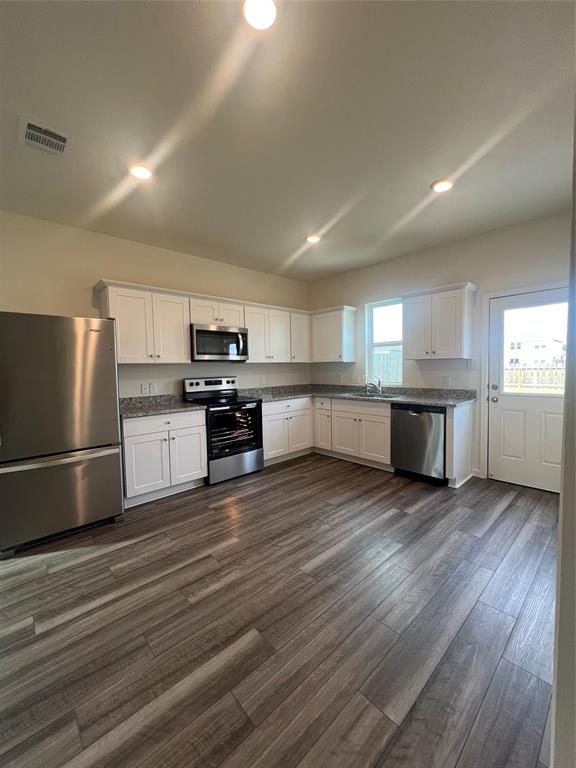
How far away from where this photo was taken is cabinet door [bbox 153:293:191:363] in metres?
3.55

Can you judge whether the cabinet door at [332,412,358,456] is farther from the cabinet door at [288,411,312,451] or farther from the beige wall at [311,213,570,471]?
the beige wall at [311,213,570,471]

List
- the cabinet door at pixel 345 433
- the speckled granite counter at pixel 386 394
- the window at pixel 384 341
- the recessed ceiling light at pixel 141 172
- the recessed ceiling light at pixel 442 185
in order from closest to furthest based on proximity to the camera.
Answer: the recessed ceiling light at pixel 141 172
the recessed ceiling light at pixel 442 185
the speckled granite counter at pixel 386 394
the cabinet door at pixel 345 433
the window at pixel 384 341

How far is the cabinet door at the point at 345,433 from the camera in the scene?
4398mm

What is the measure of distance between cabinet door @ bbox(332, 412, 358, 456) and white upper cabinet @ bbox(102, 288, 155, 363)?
104 inches

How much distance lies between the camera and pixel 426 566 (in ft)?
7.12

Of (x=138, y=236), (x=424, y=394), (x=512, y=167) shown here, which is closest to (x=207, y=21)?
(x=512, y=167)

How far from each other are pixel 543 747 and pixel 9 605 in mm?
2712

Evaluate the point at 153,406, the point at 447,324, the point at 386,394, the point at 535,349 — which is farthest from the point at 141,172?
the point at 535,349

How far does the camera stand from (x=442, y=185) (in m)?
2.61

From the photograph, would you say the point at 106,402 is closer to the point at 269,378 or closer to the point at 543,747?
the point at 269,378

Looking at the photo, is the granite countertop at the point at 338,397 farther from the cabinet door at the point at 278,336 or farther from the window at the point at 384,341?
the cabinet door at the point at 278,336

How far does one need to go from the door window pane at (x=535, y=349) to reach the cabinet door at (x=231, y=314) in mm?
3207

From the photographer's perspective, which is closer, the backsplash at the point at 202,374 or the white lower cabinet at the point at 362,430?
the backsplash at the point at 202,374

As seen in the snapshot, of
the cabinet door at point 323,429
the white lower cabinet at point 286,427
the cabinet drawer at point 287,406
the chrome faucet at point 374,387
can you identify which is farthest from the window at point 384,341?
the white lower cabinet at point 286,427
